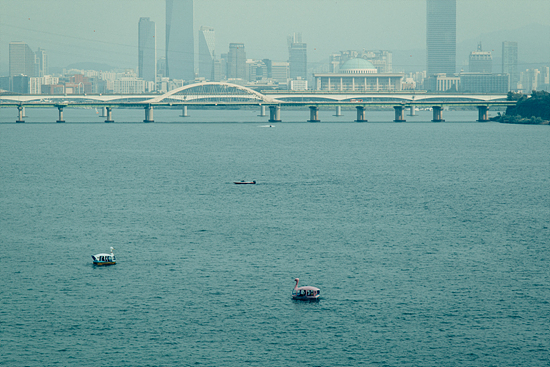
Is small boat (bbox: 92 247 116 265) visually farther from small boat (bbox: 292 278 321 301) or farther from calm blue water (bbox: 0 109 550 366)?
small boat (bbox: 292 278 321 301)

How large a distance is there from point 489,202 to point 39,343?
43.3 m

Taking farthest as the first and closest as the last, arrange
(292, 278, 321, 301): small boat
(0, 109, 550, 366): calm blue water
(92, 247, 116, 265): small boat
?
(92, 247, 116, 265): small boat → (292, 278, 321, 301): small boat → (0, 109, 550, 366): calm blue water

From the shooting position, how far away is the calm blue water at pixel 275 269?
2994 cm

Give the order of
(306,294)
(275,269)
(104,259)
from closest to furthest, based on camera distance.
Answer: (306,294) → (275,269) → (104,259)

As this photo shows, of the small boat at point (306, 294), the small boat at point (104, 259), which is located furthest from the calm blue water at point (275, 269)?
the small boat at point (104, 259)

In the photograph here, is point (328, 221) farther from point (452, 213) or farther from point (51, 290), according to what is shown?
point (51, 290)

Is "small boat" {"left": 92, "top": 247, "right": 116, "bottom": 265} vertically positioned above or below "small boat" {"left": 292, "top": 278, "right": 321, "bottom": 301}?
above

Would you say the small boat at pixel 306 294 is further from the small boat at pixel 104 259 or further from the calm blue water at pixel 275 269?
the small boat at pixel 104 259

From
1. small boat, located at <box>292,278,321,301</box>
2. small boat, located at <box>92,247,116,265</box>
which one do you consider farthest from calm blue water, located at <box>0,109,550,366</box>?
small boat, located at <box>92,247,116,265</box>

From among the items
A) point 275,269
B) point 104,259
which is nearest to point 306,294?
point 275,269

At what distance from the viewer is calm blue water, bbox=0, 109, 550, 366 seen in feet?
98.2

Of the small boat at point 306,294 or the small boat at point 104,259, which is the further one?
the small boat at point 104,259

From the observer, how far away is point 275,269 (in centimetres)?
4053

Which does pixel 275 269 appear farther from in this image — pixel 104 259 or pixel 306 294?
pixel 104 259
